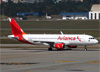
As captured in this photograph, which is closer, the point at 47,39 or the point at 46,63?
the point at 46,63

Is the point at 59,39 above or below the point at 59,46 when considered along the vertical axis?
above

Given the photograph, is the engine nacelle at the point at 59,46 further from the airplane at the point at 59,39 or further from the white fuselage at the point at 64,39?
the white fuselage at the point at 64,39

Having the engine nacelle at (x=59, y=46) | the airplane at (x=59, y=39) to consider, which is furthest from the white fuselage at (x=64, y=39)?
the engine nacelle at (x=59, y=46)

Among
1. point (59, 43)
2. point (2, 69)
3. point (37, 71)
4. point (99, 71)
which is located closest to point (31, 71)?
point (37, 71)

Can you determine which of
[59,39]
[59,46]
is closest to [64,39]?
[59,39]

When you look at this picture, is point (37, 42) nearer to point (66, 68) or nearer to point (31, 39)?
point (31, 39)

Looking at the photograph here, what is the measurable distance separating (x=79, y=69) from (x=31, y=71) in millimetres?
5969

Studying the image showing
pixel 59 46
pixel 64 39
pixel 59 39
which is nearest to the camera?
pixel 59 46

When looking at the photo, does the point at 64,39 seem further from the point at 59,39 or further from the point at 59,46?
the point at 59,46

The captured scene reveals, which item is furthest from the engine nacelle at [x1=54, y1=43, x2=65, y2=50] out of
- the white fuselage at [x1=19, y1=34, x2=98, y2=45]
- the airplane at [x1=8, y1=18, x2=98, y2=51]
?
the white fuselage at [x1=19, y1=34, x2=98, y2=45]

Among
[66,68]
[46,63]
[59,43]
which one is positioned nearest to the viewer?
[66,68]

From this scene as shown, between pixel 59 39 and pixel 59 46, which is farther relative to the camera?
pixel 59 39

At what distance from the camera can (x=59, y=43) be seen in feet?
230

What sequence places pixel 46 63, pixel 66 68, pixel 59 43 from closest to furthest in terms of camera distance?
1. pixel 66 68
2. pixel 46 63
3. pixel 59 43
